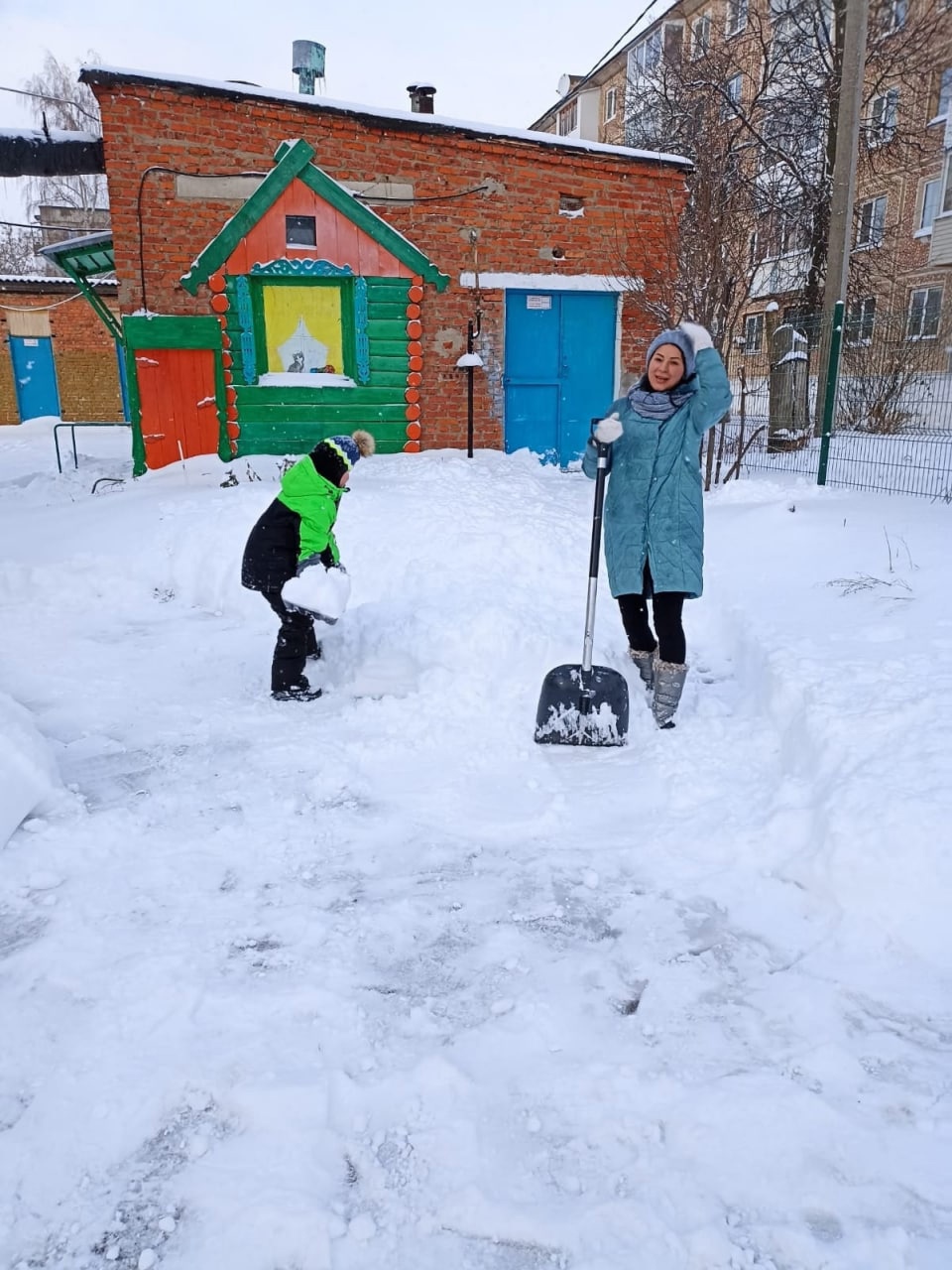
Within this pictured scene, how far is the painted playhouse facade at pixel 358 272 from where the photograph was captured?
918 cm

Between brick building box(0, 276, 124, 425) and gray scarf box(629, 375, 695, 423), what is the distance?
18.5m

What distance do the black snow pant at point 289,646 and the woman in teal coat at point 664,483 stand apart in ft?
5.41

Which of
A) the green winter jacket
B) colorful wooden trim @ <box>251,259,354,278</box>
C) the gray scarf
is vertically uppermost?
colorful wooden trim @ <box>251,259,354,278</box>

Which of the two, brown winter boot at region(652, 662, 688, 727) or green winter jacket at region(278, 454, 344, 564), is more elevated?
green winter jacket at region(278, 454, 344, 564)

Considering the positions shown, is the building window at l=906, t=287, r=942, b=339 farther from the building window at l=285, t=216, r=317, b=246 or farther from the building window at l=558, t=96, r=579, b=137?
→ the building window at l=558, t=96, r=579, b=137

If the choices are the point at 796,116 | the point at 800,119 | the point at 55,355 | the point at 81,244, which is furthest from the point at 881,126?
the point at 55,355

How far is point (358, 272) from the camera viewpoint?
9.78 metres

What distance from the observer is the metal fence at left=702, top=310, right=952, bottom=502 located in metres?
7.93

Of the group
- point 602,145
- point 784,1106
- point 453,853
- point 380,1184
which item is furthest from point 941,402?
point 380,1184

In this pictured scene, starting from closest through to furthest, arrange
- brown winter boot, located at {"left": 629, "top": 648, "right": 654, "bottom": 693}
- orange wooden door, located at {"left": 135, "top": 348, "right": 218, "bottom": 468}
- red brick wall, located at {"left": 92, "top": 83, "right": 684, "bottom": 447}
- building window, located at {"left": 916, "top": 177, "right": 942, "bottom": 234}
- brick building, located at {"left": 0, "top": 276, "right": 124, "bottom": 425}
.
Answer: brown winter boot, located at {"left": 629, "top": 648, "right": 654, "bottom": 693} → red brick wall, located at {"left": 92, "top": 83, "right": 684, "bottom": 447} → orange wooden door, located at {"left": 135, "top": 348, "right": 218, "bottom": 468} → brick building, located at {"left": 0, "top": 276, "right": 124, "bottom": 425} → building window, located at {"left": 916, "top": 177, "right": 942, "bottom": 234}

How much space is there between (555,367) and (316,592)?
7646mm

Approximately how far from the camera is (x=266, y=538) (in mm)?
4328

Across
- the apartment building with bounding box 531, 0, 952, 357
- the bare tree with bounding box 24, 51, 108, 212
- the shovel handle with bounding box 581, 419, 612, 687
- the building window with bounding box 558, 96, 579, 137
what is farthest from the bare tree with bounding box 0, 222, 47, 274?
the shovel handle with bounding box 581, 419, 612, 687

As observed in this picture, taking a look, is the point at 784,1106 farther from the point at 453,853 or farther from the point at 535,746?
the point at 535,746
